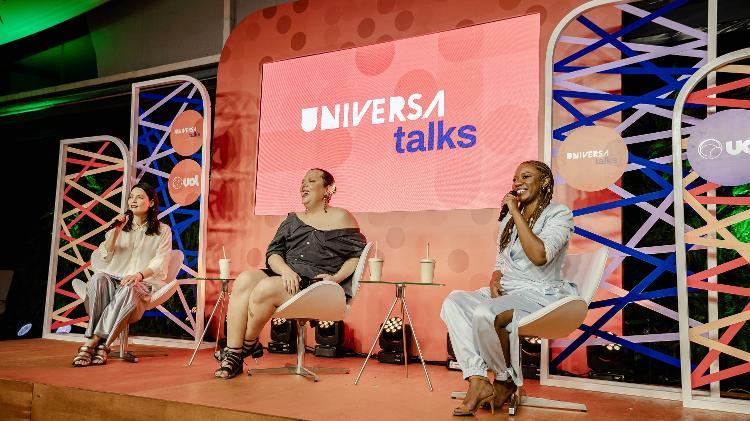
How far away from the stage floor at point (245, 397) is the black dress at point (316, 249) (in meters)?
0.65

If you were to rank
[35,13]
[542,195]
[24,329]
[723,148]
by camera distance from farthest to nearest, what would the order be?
1. [35,13]
2. [24,329]
3. [723,148]
4. [542,195]

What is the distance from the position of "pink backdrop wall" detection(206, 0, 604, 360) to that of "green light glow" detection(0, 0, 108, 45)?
2.43 metres

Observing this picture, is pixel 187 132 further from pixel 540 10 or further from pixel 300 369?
pixel 540 10

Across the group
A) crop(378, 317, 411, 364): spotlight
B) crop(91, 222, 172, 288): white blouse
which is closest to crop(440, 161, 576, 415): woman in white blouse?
crop(378, 317, 411, 364): spotlight

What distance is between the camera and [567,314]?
2.71 metres

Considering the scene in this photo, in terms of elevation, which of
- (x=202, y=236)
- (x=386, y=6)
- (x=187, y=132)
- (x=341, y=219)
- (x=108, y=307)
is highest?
(x=386, y=6)

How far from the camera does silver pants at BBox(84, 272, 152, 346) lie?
3963mm

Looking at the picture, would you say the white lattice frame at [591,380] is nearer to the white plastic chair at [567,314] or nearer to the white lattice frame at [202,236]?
the white plastic chair at [567,314]

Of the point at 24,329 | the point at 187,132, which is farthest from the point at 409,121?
the point at 24,329

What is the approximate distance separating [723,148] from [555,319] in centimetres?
142

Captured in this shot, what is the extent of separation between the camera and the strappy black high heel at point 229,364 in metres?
3.47

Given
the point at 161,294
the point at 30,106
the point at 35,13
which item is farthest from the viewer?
the point at 30,106

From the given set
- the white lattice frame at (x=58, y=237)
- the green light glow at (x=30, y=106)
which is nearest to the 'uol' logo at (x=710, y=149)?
the white lattice frame at (x=58, y=237)

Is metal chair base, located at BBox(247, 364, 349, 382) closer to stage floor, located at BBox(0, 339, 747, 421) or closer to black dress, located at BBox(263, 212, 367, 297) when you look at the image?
stage floor, located at BBox(0, 339, 747, 421)
